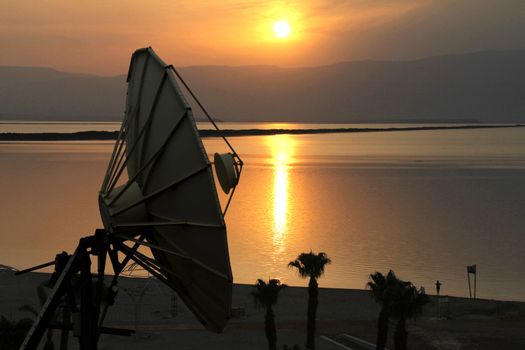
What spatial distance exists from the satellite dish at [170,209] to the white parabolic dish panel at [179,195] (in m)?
0.03

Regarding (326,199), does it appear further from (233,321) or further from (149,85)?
(149,85)

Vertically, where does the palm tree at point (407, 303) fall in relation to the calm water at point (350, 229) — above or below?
below

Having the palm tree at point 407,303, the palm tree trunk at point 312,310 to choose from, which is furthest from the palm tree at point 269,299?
the palm tree at point 407,303

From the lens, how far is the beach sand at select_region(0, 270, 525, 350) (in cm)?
4850

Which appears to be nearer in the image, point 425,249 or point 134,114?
point 134,114

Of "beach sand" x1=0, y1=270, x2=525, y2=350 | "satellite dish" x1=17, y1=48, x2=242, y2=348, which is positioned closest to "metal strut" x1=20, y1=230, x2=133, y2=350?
"satellite dish" x1=17, y1=48, x2=242, y2=348

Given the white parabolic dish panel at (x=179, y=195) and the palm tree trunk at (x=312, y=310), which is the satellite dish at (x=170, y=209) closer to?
the white parabolic dish panel at (x=179, y=195)

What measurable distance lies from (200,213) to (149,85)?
4556 mm

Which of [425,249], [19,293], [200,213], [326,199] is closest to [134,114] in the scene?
[200,213]

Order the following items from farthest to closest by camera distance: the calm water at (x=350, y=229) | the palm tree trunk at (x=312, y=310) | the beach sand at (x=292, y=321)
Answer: the calm water at (x=350, y=229)
the beach sand at (x=292, y=321)
the palm tree trunk at (x=312, y=310)

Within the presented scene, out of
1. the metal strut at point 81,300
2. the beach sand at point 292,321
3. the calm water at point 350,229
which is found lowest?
the metal strut at point 81,300

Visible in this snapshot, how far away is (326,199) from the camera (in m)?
173

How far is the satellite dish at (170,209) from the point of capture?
19.6 m

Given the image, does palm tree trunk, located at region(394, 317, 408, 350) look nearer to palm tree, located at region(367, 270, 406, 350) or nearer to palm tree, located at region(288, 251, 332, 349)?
palm tree, located at region(367, 270, 406, 350)
